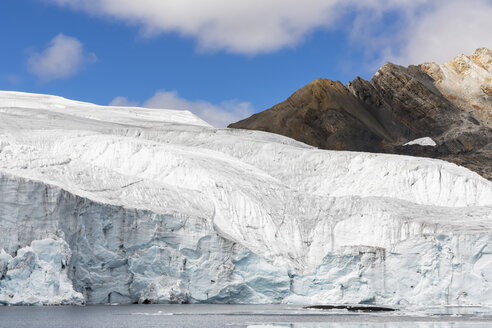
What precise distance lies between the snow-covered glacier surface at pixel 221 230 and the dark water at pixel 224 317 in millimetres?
1641

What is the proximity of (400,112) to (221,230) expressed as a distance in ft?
237

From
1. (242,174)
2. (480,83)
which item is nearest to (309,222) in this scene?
(242,174)

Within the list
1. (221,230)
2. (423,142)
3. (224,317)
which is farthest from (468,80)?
(224,317)

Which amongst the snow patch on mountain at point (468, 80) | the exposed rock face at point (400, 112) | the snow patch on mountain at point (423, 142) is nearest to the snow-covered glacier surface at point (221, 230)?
the exposed rock face at point (400, 112)

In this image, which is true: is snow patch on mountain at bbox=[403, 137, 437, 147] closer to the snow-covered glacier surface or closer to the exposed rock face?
the exposed rock face

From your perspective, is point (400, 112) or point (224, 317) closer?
point (224, 317)

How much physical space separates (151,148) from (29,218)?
1673 cm

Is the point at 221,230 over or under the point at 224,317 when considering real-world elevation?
over

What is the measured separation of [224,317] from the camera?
→ 31.0 metres

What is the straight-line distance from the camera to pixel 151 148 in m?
50.0

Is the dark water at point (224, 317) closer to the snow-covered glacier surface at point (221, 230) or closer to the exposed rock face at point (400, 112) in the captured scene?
the snow-covered glacier surface at point (221, 230)

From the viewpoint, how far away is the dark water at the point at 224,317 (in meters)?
28.1

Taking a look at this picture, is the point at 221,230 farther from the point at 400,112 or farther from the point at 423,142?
the point at 400,112

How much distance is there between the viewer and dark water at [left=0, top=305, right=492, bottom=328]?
2812 centimetres
